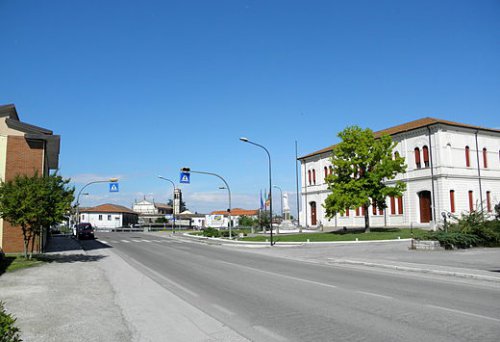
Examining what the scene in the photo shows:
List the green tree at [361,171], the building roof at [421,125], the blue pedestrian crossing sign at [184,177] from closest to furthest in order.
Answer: the green tree at [361,171] < the blue pedestrian crossing sign at [184,177] < the building roof at [421,125]

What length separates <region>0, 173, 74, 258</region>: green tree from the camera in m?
18.5

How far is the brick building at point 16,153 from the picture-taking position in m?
22.8

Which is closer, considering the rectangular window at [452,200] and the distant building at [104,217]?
the rectangular window at [452,200]

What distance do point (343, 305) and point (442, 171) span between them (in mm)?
39347

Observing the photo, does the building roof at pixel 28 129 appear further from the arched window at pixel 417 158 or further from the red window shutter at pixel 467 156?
the red window shutter at pixel 467 156

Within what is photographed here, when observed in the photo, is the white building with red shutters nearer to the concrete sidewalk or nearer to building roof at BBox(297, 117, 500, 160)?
building roof at BBox(297, 117, 500, 160)

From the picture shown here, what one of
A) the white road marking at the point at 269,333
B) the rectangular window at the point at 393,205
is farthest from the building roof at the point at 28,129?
the rectangular window at the point at 393,205

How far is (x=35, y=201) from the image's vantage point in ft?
61.9

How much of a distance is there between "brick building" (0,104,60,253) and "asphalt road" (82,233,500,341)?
12.4 metres

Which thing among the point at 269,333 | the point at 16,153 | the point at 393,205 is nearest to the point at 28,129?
the point at 16,153

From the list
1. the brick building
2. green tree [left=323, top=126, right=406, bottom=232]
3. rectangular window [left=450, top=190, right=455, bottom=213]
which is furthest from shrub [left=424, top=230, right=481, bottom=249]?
the brick building

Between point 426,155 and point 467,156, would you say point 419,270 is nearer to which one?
point 426,155

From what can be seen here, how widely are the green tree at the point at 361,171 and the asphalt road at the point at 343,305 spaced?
25.3 m

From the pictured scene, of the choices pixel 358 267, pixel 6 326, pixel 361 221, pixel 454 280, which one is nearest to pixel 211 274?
pixel 358 267
